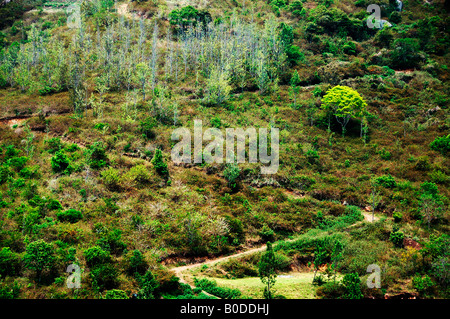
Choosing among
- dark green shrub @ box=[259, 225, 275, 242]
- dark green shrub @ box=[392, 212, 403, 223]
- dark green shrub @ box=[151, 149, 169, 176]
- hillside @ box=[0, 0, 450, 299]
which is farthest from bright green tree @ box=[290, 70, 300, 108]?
dark green shrub @ box=[259, 225, 275, 242]

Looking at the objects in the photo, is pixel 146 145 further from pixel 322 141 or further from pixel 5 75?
pixel 5 75

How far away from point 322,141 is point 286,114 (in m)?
7.42

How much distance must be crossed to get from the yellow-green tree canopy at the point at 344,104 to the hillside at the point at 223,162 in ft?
0.88

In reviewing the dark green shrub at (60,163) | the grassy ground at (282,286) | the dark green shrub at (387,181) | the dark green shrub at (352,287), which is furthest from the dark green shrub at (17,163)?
the dark green shrub at (387,181)

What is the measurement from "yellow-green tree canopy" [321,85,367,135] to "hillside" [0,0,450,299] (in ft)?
0.88

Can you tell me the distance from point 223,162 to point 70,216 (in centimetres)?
1758

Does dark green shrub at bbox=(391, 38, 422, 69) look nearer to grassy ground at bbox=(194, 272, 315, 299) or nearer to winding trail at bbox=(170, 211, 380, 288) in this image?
winding trail at bbox=(170, 211, 380, 288)

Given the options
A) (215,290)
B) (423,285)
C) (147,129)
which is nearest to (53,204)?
(215,290)

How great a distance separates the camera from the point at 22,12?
95062mm

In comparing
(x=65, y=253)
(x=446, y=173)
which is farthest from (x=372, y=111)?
(x=65, y=253)

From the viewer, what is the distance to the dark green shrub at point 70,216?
2817cm

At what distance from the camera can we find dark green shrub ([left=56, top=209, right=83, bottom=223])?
28.2m

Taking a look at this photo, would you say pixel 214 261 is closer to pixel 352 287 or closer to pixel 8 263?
pixel 352 287

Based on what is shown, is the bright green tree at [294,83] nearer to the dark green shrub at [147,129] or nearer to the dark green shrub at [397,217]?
the dark green shrub at [147,129]
